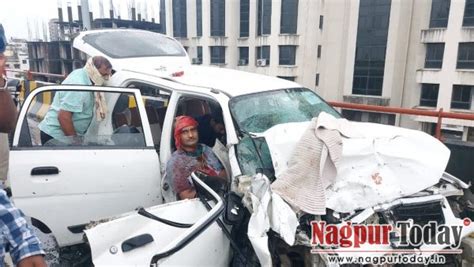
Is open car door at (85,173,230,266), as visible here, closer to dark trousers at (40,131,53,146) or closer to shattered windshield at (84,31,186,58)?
dark trousers at (40,131,53,146)

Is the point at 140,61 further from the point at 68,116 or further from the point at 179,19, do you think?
the point at 179,19

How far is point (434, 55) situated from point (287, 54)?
11557 millimetres

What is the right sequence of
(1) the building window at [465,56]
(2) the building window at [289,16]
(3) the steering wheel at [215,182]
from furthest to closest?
1. (2) the building window at [289,16]
2. (1) the building window at [465,56]
3. (3) the steering wheel at [215,182]

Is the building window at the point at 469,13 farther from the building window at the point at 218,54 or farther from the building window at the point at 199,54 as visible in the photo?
the building window at the point at 199,54

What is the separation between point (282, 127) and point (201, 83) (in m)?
0.90

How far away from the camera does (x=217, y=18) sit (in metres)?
36.2

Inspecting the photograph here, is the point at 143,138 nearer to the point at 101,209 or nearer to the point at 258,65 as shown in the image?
the point at 101,209

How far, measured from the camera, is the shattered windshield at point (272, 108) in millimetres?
3031

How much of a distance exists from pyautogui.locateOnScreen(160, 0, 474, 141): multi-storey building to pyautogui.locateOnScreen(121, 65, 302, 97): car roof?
1990 cm

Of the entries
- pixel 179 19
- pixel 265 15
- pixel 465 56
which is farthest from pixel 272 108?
pixel 179 19

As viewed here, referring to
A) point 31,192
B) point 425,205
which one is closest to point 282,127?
point 425,205

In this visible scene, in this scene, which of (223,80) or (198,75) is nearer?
(223,80)

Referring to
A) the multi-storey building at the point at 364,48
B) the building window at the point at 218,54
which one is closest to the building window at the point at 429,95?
the multi-storey building at the point at 364,48

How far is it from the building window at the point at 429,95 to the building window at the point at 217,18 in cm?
1943
